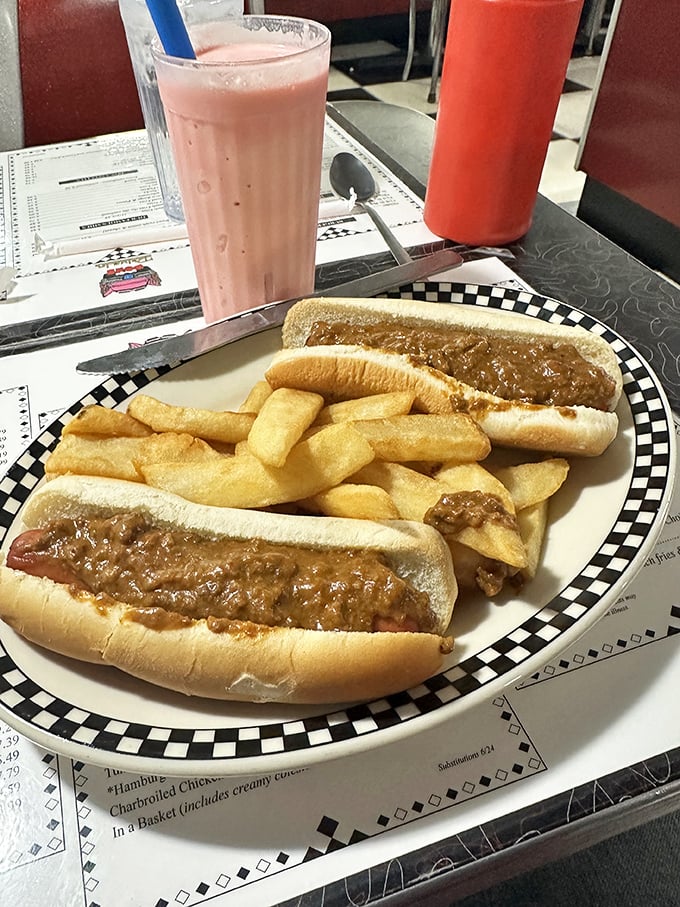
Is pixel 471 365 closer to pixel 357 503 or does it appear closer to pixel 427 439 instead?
pixel 427 439

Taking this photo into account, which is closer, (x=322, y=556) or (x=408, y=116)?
(x=322, y=556)

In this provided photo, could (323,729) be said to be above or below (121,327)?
above

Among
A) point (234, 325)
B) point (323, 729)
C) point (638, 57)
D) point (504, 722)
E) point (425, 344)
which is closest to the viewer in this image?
point (323, 729)

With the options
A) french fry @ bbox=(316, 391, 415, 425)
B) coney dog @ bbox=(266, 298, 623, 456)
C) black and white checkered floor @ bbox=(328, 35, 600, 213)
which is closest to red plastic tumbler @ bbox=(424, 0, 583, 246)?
coney dog @ bbox=(266, 298, 623, 456)

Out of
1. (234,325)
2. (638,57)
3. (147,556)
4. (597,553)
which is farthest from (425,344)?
(638,57)

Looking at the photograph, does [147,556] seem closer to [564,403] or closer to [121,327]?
[564,403]

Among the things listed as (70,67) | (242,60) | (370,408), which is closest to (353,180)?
(242,60)

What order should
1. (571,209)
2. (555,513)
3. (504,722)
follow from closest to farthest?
(504,722), (555,513), (571,209)

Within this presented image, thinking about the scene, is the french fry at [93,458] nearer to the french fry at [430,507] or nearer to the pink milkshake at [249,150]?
the french fry at [430,507]
